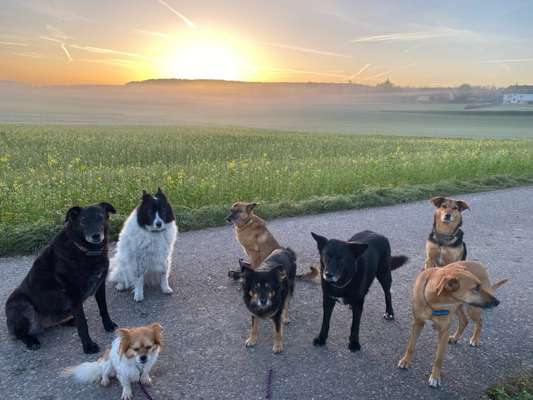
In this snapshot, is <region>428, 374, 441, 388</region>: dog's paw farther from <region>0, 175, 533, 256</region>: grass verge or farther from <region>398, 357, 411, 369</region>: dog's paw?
<region>0, 175, 533, 256</region>: grass verge

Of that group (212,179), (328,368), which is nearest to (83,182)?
(212,179)

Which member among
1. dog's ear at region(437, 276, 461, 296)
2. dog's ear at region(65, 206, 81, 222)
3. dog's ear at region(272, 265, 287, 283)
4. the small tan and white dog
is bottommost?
the small tan and white dog

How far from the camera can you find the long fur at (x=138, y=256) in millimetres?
5512

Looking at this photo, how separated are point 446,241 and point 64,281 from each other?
505 centimetres

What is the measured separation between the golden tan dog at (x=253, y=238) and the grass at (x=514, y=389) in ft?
8.88

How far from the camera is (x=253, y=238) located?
20.6ft

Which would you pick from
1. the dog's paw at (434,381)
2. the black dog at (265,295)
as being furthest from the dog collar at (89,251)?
the dog's paw at (434,381)

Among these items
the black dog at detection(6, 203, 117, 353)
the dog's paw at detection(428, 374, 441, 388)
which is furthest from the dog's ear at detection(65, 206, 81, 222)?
the dog's paw at detection(428, 374, 441, 388)

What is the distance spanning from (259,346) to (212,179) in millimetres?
6883

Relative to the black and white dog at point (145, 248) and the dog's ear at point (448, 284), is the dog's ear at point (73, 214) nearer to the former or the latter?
the black and white dog at point (145, 248)

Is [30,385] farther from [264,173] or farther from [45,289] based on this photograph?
[264,173]

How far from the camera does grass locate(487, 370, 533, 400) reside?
361 cm

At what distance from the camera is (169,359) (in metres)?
4.21

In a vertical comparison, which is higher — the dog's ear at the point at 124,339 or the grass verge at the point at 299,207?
the dog's ear at the point at 124,339
